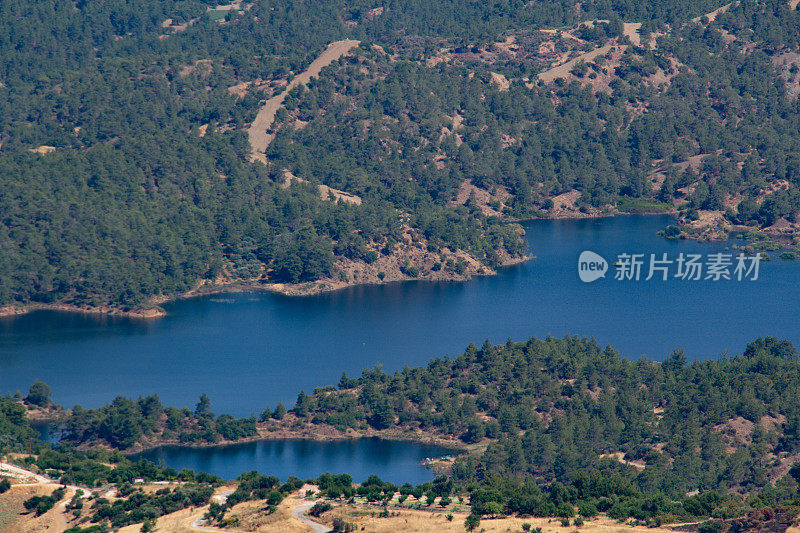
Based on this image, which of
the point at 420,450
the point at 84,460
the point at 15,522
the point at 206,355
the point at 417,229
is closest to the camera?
the point at 15,522

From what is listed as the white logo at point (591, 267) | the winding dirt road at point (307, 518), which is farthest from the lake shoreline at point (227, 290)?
the winding dirt road at point (307, 518)

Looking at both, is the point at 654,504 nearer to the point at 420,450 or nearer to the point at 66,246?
the point at 420,450

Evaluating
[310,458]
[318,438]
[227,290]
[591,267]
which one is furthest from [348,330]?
[310,458]

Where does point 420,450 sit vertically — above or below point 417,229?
below

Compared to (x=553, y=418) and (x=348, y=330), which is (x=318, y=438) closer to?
(x=553, y=418)

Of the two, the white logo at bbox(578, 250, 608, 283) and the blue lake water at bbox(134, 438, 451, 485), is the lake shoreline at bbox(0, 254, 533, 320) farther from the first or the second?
the blue lake water at bbox(134, 438, 451, 485)

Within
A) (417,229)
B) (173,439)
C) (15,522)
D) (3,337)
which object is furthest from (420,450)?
(417,229)

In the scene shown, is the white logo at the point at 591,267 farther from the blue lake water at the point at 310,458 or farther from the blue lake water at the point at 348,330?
the blue lake water at the point at 310,458

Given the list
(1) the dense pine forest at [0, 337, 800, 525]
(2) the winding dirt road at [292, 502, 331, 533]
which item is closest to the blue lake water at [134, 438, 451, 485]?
(1) the dense pine forest at [0, 337, 800, 525]
